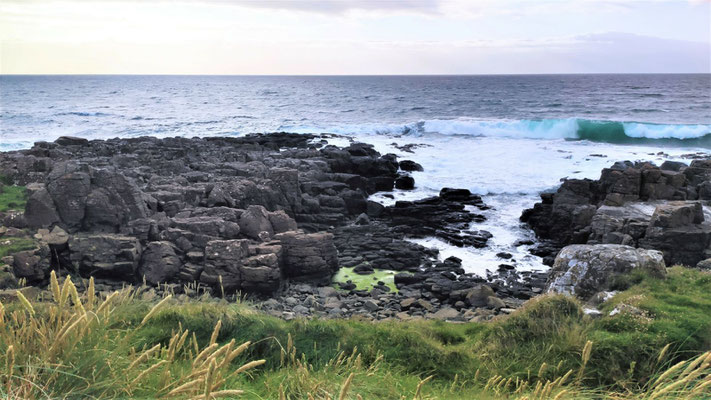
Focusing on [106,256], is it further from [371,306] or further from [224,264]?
[371,306]

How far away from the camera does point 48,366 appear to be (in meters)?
3.01

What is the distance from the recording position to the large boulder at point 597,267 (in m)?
10.2

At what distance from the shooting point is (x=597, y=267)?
10469 mm

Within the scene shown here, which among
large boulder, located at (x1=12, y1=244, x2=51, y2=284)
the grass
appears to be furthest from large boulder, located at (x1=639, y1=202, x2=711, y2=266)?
the grass

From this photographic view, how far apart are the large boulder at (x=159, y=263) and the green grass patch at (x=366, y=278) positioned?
185 inches

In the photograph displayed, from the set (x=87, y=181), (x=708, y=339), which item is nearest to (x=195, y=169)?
(x=87, y=181)

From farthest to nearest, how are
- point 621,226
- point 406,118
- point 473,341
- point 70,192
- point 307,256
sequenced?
point 406,118 → point 621,226 → point 70,192 → point 307,256 → point 473,341

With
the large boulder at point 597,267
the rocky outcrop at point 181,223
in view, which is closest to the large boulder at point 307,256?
the rocky outcrop at point 181,223

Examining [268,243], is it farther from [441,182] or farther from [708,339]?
[441,182]

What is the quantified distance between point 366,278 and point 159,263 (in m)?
6.16

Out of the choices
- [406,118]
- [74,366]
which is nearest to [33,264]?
[74,366]

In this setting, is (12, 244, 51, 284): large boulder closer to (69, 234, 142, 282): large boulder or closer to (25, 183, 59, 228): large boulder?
(69, 234, 142, 282): large boulder

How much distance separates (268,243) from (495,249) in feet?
28.6

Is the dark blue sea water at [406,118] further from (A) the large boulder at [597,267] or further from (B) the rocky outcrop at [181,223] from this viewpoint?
(A) the large boulder at [597,267]
